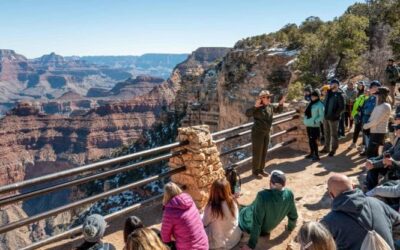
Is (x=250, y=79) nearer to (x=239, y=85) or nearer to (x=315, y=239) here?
(x=239, y=85)

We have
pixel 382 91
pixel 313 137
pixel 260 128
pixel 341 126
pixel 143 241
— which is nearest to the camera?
pixel 143 241

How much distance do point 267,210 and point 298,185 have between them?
9.53ft

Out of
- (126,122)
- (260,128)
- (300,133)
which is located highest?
(260,128)

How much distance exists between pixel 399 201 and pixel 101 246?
3.51 m

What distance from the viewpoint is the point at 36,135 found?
13025cm

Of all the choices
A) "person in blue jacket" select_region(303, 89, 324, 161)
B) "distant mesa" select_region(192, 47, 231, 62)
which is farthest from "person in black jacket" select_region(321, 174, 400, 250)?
"distant mesa" select_region(192, 47, 231, 62)

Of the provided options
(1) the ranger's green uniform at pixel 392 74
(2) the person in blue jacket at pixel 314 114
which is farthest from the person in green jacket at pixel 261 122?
(1) the ranger's green uniform at pixel 392 74

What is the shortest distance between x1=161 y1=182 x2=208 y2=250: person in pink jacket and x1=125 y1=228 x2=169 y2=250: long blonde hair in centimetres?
106

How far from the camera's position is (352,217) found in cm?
360

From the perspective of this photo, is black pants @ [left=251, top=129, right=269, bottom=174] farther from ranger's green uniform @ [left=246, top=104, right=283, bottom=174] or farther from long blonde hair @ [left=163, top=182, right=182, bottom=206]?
long blonde hair @ [left=163, top=182, right=182, bottom=206]

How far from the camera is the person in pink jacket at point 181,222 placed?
4.23 m

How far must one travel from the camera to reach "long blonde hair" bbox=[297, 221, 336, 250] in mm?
2830

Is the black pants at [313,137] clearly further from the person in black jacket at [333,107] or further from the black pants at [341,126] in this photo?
the black pants at [341,126]

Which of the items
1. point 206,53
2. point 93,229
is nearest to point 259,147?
point 93,229
